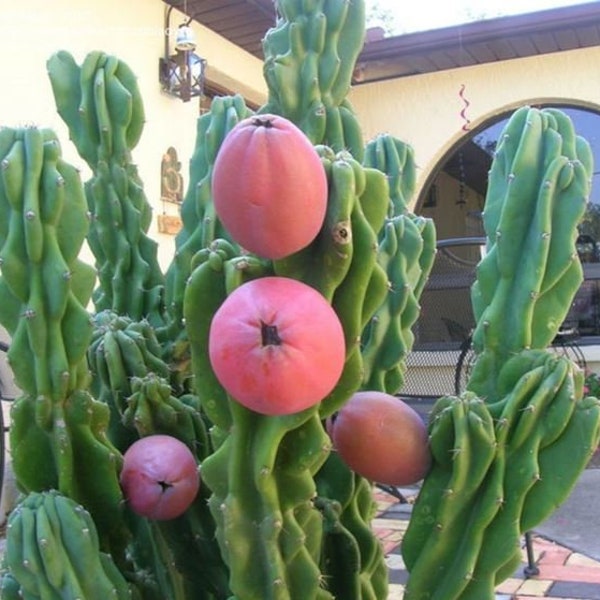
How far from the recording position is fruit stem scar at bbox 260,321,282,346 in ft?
2.97

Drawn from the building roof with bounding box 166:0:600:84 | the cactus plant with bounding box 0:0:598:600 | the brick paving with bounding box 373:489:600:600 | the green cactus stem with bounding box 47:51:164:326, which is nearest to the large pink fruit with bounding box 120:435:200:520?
the cactus plant with bounding box 0:0:598:600

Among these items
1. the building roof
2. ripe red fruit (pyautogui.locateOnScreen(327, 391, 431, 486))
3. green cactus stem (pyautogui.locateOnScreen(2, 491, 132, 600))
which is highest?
the building roof

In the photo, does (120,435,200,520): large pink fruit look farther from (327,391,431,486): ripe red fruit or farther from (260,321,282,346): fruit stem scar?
(260,321,282,346): fruit stem scar

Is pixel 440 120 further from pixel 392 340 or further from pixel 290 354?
pixel 290 354

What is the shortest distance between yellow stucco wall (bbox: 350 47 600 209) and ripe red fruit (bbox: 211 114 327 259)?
7.23m

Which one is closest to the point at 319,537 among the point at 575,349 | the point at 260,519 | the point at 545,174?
the point at 260,519

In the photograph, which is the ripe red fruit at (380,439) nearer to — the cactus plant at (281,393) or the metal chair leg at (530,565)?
the cactus plant at (281,393)

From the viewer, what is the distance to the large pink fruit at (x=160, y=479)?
4.20 ft

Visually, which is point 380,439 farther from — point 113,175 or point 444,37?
point 444,37

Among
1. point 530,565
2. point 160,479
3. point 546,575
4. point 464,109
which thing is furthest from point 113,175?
point 464,109

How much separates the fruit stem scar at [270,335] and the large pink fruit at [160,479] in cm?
46

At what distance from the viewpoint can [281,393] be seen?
92 cm

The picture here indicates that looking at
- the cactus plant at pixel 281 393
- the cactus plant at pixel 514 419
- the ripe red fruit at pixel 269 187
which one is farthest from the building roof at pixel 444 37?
the ripe red fruit at pixel 269 187

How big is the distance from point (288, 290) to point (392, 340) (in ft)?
2.15
